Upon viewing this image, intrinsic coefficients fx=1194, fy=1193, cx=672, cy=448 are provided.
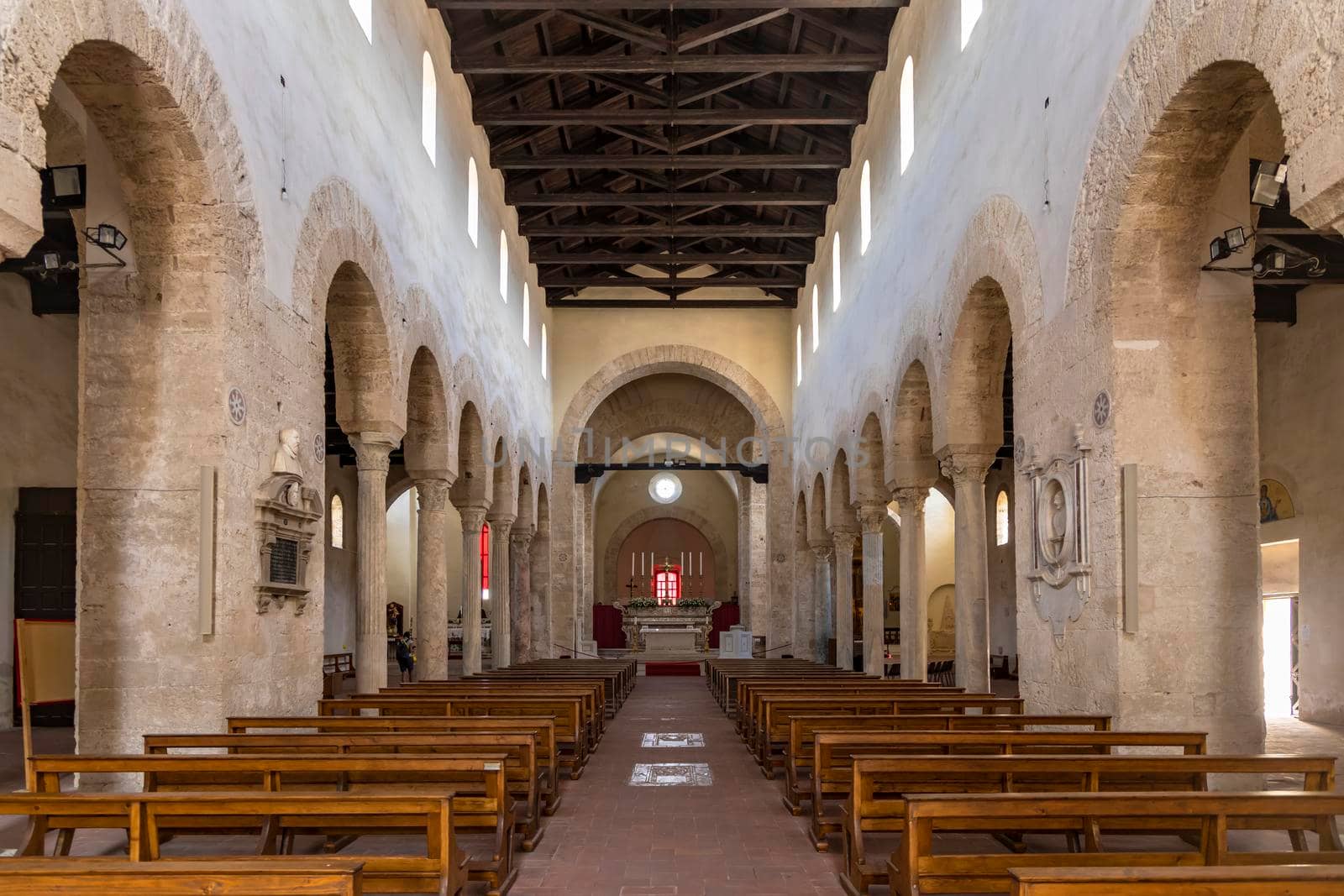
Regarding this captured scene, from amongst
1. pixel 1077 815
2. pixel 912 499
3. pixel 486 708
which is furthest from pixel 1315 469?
Result: pixel 1077 815

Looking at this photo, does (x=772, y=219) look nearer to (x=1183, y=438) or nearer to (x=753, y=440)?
(x=753, y=440)

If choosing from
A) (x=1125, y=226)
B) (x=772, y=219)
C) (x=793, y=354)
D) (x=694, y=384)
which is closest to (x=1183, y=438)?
(x=1125, y=226)

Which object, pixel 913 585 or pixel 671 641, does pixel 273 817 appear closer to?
pixel 913 585

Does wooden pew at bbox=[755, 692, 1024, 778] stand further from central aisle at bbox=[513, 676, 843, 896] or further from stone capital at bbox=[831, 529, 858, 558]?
stone capital at bbox=[831, 529, 858, 558]

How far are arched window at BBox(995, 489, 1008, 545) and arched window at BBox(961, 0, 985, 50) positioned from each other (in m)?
17.3

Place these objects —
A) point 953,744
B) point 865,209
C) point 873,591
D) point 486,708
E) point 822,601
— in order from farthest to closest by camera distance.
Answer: point 822,601, point 873,591, point 865,209, point 486,708, point 953,744

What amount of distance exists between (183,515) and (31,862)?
4.94m

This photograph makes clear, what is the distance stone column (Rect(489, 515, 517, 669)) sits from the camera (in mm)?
22953

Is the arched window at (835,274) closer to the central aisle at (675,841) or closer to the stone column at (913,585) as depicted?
the stone column at (913,585)

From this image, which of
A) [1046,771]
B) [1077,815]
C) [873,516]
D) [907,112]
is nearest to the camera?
[1077,815]

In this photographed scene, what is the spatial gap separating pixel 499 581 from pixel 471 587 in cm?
242

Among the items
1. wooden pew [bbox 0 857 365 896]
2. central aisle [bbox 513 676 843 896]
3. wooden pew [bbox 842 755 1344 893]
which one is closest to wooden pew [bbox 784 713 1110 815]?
central aisle [bbox 513 676 843 896]

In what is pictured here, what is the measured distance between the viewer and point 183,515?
835 centimetres

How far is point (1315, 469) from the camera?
16891 millimetres
